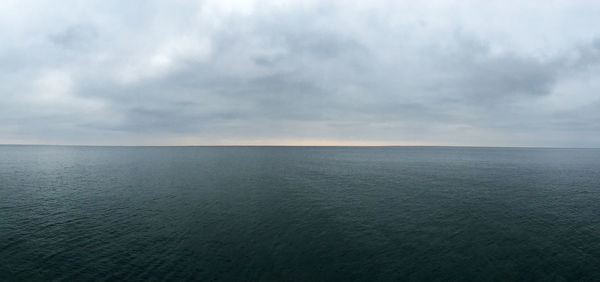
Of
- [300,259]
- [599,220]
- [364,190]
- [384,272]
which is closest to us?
[384,272]

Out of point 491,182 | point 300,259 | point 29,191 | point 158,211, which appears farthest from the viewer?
point 491,182

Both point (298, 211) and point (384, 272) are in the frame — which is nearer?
point (384, 272)

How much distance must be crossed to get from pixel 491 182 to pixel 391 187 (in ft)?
144

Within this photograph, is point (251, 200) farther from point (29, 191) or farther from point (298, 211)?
point (29, 191)

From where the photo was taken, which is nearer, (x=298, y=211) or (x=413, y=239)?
(x=413, y=239)

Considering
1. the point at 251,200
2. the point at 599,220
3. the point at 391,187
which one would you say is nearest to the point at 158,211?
the point at 251,200

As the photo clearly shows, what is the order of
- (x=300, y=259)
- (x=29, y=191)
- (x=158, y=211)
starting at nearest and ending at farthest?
(x=300, y=259) → (x=158, y=211) → (x=29, y=191)

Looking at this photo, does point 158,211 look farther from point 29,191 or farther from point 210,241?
point 29,191

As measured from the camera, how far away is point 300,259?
36.8 metres

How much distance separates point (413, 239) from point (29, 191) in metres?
104

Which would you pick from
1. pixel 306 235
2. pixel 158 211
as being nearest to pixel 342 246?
pixel 306 235

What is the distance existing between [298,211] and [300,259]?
23632 millimetres

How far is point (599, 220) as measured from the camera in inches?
2119

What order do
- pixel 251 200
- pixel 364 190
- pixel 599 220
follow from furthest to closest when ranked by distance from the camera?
pixel 364 190, pixel 251 200, pixel 599 220
